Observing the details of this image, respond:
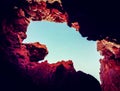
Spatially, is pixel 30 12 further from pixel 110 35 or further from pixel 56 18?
pixel 110 35

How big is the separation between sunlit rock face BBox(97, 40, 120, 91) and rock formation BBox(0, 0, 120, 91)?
6.48 m

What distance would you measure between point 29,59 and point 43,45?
3.06 m

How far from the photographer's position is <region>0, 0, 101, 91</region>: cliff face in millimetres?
16656

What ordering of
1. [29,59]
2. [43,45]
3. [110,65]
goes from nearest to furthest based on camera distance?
[29,59], [43,45], [110,65]

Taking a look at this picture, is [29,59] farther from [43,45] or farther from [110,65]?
[110,65]

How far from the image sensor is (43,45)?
24422 mm

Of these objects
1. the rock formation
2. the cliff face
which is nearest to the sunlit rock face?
the rock formation

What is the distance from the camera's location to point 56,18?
71.2 ft

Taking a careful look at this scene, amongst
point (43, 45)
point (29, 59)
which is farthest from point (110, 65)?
point (29, 59)

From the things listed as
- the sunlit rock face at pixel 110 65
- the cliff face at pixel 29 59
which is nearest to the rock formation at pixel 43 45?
the cliff face at pixel 29 59

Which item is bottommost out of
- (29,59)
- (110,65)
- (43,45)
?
(29,59)

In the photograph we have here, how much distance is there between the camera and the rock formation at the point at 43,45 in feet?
53.0

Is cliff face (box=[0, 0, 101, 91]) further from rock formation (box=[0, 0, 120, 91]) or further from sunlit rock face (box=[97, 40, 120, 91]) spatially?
sunlit rock face (box=[97, 40, 120, 91])

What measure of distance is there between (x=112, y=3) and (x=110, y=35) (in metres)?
4.27
